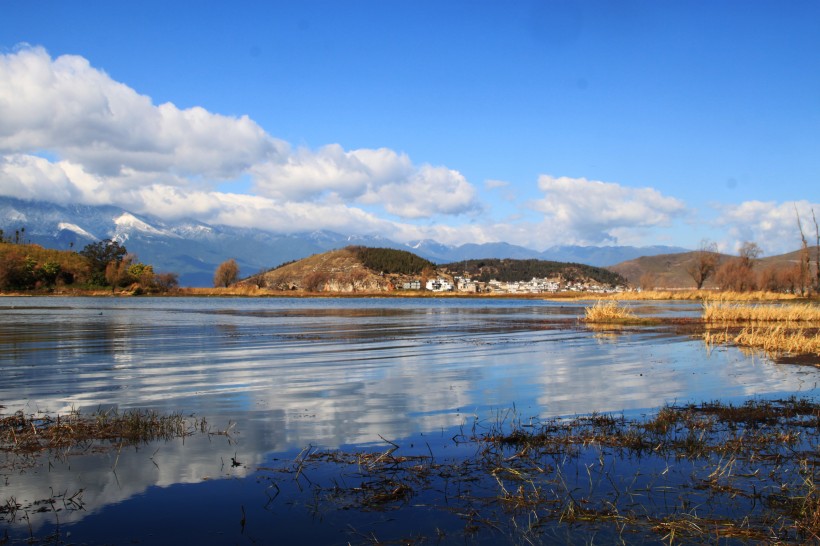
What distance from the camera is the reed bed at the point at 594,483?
7.46 meters

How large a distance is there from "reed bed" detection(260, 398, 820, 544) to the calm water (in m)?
A: 0.91

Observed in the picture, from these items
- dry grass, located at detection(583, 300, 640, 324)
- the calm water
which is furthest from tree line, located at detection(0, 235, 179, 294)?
dry grass, located at detection(583, 300, 640, 324)

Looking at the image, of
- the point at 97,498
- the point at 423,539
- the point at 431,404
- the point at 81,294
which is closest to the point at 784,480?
the point at 423,539

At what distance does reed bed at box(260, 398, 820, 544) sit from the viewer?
7.46 meters

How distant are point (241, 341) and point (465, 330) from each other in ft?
56.8

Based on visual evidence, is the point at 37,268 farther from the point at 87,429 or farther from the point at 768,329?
the point at 87,429

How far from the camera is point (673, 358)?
2614cm

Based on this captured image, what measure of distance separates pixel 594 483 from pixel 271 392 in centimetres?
1055

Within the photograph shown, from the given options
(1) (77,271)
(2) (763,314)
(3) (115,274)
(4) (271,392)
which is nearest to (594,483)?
(4) (271,392)

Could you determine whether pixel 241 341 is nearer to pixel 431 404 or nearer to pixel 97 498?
pixel 431 404

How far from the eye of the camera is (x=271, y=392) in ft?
57.1

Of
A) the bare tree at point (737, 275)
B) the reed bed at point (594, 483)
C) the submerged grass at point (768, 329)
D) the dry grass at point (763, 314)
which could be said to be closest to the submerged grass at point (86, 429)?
the reed bed at point (594, 483)

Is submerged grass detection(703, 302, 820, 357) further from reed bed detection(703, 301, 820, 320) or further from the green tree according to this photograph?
the green tree

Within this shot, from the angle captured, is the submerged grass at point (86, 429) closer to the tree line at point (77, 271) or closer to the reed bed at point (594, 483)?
the reed bed at point (594, 483)
